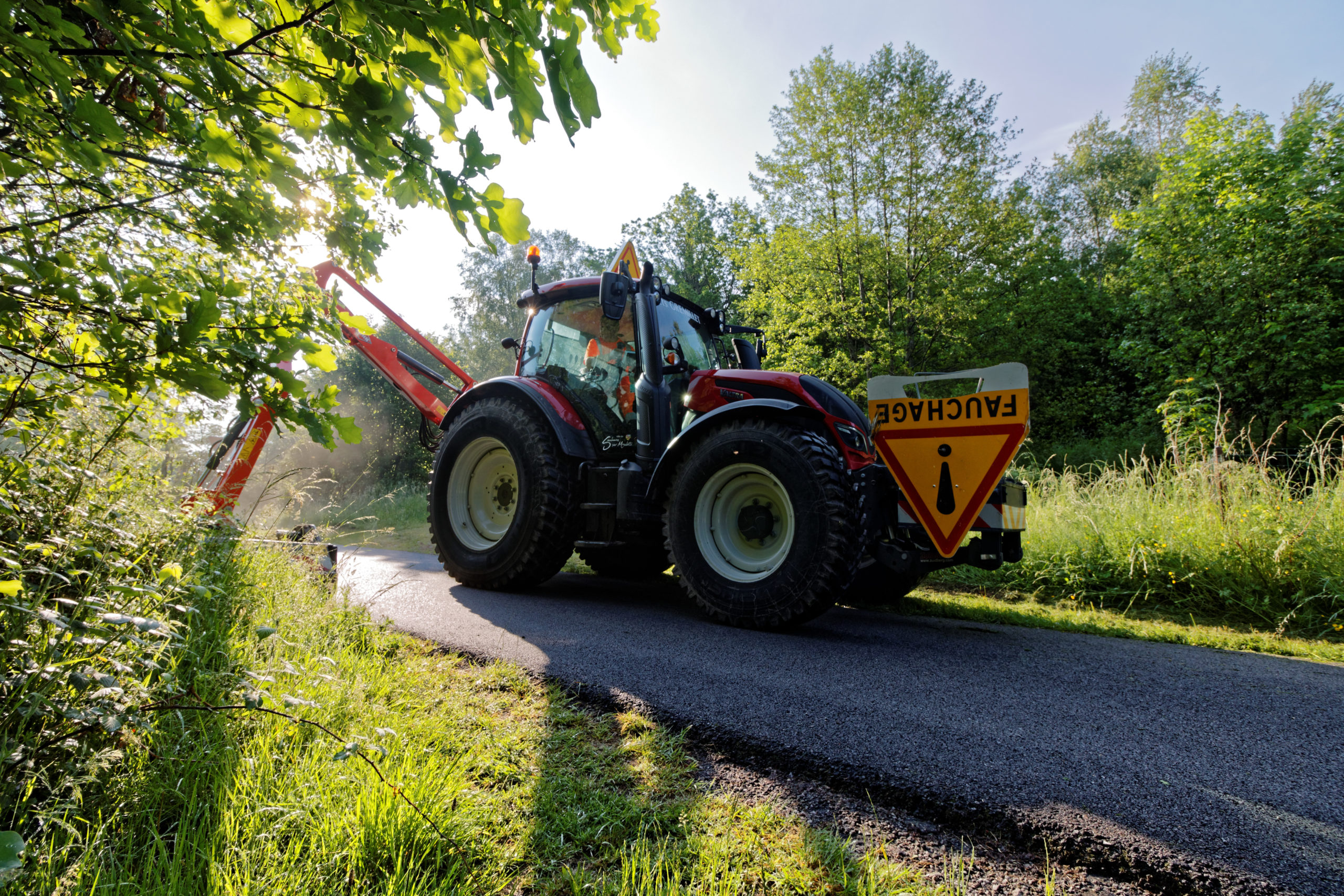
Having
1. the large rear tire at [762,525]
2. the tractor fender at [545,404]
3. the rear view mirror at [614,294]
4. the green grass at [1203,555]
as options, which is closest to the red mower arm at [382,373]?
the tractor fender at [545,404]

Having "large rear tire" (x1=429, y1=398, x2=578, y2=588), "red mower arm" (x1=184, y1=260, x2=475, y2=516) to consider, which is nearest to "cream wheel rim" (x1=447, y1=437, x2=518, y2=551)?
"large rear tire" (x1=429, y1=398, x2=578, y2=588)

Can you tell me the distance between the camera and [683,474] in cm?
367

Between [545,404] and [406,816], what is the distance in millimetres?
3473

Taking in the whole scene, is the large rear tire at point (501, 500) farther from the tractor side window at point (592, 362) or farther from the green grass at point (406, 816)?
the green grass at point (406, 816)

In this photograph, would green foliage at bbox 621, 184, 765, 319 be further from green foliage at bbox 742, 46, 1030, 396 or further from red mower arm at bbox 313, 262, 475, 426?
red mower arm at bbox 313, 262, 475, 426

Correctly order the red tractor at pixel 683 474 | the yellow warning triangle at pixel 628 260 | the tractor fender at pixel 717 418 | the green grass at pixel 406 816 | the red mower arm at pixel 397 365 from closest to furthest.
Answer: the green grass at pixel 406 816
the red tractor at pixel 683 474
the tractor fender at pixel 717 418
the yellow warning triangle at pixel 628 260
the red mower arm at pixel 397 365

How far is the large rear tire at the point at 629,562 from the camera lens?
5.23 meters

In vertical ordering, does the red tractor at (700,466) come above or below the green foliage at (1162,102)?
below

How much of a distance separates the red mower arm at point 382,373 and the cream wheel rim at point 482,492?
22.1 inches

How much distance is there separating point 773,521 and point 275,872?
279cm

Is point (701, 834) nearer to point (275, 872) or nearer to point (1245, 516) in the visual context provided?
point (275, 872)

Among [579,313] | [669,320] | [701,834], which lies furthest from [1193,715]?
[579,313]

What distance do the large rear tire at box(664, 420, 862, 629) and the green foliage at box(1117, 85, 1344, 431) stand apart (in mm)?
11999

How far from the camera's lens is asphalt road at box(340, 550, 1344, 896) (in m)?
1.47
